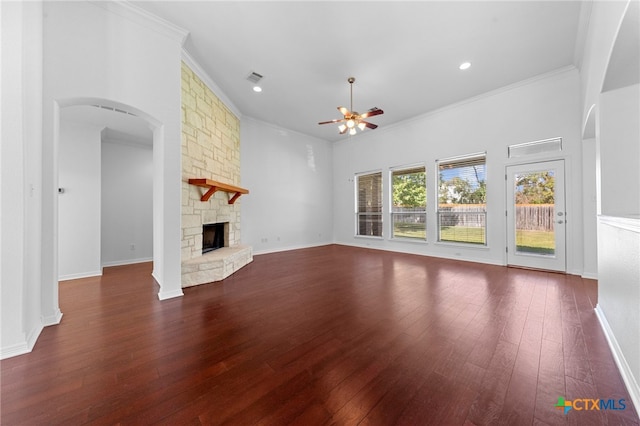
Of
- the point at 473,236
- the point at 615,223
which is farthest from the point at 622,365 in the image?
the point at 473,236

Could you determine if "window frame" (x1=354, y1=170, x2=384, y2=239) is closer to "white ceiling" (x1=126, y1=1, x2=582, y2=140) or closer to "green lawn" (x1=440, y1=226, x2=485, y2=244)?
"green lawn" (x1=440, y1=226, x2=485, y2=244)

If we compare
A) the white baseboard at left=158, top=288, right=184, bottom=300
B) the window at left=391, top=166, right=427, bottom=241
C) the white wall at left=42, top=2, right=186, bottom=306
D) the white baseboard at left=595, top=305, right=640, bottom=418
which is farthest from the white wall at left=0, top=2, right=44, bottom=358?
the window at left=391, top=166, right=427, bottom=241

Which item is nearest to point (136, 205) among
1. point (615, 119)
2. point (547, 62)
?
point (615, 119)

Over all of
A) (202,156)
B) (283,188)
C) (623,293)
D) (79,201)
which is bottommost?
(623,293)

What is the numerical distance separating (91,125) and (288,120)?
162 inches

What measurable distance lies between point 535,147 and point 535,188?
31.7 inches

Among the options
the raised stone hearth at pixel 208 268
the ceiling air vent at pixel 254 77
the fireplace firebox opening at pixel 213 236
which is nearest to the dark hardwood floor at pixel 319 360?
the raised stone hearth at pixel 208 268

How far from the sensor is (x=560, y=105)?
401 centimetres

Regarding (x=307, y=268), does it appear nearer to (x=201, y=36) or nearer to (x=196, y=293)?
(x=196, y=293)

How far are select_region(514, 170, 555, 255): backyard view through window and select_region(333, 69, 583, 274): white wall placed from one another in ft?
0.75

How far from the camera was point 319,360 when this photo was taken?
5.69 feet

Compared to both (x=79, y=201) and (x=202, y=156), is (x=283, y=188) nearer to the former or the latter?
(x=202, y=156)

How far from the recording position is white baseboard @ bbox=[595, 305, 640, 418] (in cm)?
134

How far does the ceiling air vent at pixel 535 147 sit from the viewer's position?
4.11 metres
